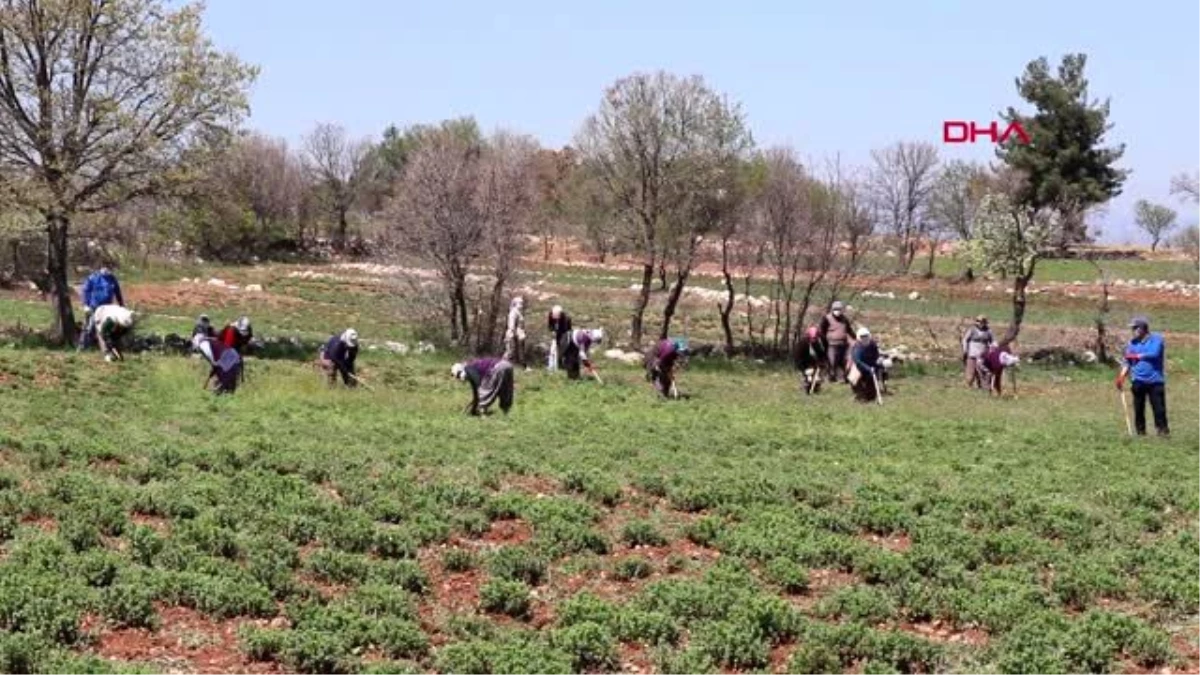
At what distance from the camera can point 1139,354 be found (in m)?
18.9

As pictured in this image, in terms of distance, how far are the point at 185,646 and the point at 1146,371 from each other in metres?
15.3

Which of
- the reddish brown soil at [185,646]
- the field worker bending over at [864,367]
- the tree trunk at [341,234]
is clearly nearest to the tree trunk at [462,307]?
the field worker bending over at [864,367]

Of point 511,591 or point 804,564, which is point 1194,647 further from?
point 511,591

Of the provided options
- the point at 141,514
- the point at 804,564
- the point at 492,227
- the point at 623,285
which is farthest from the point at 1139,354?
the point at 623,285

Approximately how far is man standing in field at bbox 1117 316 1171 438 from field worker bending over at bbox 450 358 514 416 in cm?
→ 943

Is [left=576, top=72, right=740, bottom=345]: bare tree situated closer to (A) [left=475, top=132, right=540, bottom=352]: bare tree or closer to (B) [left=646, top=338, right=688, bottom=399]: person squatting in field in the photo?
(A) [left=475, top=132, right=540, bottom=352]: bare tree

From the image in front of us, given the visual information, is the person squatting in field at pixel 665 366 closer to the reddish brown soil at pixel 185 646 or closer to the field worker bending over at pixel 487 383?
the field worker bending over at pixel 487 383

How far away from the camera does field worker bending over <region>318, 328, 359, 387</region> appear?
2231 centimetres

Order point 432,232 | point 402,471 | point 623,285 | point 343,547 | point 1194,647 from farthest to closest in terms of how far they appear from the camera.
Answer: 1. point 623,285
2. point 432,232
3. point 402,471
4. point 343,547
5. point 1194,647

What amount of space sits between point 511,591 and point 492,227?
78.0 feet

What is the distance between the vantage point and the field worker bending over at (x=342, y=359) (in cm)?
2231

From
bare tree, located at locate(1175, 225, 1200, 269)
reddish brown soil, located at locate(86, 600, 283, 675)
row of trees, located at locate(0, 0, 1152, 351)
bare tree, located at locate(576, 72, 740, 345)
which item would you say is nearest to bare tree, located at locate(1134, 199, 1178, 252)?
bare tree, located at locate(1175, 225, 1200, 269)

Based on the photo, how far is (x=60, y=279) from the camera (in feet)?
87.2

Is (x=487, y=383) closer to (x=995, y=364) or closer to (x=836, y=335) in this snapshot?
(x=836, y=335)
